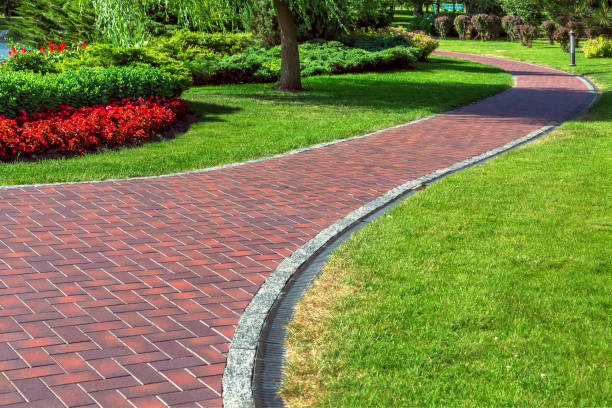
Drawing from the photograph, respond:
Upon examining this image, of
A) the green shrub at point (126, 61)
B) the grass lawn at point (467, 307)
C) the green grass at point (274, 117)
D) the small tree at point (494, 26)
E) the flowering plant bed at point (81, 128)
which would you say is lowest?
the grass lawn at point (467, 307)

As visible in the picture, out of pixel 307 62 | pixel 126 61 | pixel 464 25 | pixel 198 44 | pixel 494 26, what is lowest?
pixel 307 62

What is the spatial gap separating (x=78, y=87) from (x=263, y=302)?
26.4 ft

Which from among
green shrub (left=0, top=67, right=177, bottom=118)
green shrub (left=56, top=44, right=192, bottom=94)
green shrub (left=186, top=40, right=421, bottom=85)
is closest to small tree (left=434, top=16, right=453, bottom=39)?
green shrub (left=186, top=40, right=421, bottom=85)

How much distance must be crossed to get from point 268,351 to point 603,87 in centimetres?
1805

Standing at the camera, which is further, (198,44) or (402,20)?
(402,20)

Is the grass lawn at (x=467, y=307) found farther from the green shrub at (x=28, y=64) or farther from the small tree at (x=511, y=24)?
the small tree at (x=511, y=24)

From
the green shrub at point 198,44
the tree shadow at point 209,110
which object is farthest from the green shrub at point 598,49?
the tree shadow at point 209,110

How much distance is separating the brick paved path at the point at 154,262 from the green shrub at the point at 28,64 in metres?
7.17

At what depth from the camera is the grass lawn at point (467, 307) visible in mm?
4289

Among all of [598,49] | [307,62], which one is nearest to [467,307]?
[307,62]

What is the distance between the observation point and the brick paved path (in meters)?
4.54

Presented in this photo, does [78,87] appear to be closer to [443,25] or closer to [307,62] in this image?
[307,62]

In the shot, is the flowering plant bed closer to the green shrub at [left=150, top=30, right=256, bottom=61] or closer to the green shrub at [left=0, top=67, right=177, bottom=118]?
the green shrub at [left=0, top=67, right=177, bottom=118]

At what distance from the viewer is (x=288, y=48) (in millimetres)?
17922
